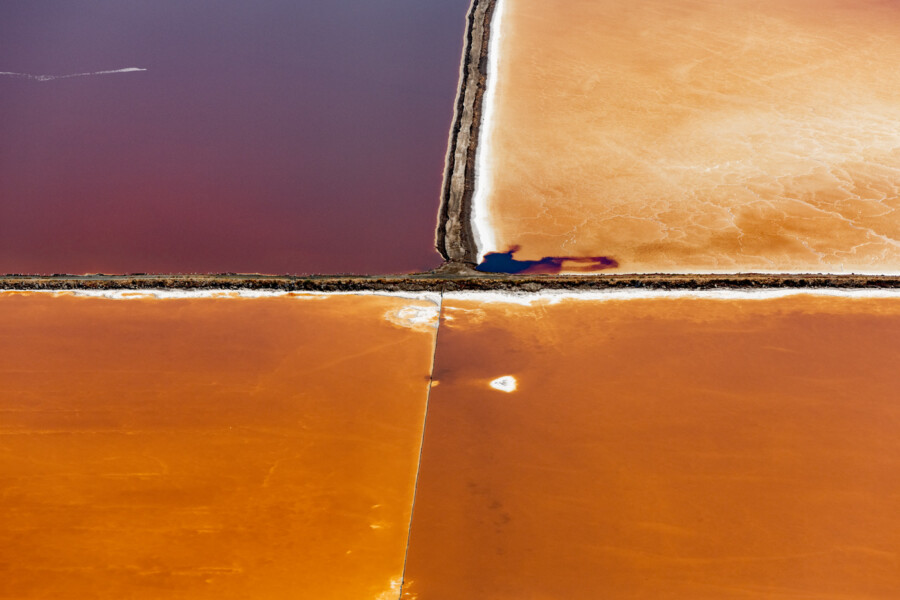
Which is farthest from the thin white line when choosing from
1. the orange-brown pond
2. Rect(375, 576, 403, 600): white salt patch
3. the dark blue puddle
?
Rect(375, 576, 403, 600): white salt patch

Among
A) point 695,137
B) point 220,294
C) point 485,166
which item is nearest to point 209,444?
point 220,294

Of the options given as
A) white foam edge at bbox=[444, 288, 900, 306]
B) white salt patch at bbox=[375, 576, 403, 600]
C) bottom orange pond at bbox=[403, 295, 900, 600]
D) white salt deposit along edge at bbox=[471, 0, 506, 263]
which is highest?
white salt deposit along edge at bbox=[471, 0, 506, 263]

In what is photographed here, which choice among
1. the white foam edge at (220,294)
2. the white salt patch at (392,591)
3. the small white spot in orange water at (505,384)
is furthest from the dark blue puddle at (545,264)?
the white salt patch at (392,591)

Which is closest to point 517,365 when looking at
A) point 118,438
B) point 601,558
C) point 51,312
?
point 601,558

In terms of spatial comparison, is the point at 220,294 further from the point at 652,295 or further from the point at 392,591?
the point at 652,295

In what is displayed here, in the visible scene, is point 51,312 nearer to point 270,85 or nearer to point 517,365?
point 517,365

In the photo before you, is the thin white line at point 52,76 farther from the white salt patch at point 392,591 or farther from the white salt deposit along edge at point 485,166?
the white salt patch at point 392,591

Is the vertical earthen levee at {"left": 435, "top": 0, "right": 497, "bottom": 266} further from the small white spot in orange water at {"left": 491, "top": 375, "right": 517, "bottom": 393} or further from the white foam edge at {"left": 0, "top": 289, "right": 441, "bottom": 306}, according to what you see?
the small white spot in orange water at {"left": 491, "top": 375, "right": 517, "bottom": 393}

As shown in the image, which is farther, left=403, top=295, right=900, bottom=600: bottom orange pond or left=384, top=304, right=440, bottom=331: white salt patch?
left=384, top=304, right=440, bottom=331: white salt patch
